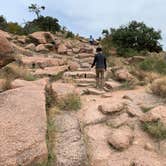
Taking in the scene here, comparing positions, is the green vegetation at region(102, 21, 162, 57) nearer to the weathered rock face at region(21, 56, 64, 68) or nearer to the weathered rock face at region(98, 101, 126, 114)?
the weathered rock face at region(21, 56, 64, 68)

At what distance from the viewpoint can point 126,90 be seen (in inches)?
529

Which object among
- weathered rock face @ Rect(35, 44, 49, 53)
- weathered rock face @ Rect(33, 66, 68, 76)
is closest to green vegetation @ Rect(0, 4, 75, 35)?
weathered rock face @ Rect(35, 44, 49, 53)

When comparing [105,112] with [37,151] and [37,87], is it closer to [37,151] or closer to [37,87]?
[37,87]

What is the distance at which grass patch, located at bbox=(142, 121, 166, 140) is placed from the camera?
8367 millimetres

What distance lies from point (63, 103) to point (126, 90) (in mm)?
4227

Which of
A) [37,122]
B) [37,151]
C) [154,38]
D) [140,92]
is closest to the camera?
[37,151]

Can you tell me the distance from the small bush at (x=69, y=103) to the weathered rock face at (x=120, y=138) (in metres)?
1.70

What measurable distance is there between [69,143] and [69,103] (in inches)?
88.7

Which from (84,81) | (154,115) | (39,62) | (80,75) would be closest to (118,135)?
(154,115)

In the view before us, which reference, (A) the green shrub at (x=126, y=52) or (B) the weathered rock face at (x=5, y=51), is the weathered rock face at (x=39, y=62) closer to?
(A) the green shrub at (x=126, y=52)

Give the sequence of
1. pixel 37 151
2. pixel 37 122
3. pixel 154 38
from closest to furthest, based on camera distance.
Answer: pixel 37 151 → pixel 37 122 → pixel 154 38

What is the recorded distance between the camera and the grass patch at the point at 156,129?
837 cm

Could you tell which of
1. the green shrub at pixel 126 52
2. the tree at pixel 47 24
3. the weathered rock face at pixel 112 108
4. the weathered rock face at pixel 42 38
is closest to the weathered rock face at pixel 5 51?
the weathered rock face at pixel 112 108

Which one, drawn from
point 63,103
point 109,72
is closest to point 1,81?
point 63,103
